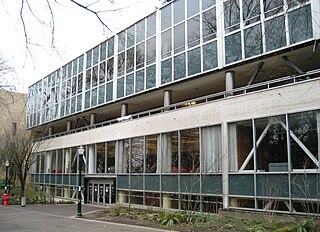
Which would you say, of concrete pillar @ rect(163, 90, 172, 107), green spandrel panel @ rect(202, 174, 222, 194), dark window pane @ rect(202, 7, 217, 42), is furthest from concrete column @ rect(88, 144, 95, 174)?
dark window pane @ rect(202, 7, 217, 42)

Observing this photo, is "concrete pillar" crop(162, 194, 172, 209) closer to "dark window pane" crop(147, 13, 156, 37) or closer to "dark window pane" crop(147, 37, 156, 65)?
"dark window pane" crop(147, 37, 156, 65)

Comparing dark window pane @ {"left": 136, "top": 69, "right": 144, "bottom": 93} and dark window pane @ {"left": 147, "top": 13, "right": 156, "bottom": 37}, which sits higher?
dark window pane @ {"left": 147, "top": 13, "right": 156, "bottom": 37}

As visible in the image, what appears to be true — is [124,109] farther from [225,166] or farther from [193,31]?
[225,166]

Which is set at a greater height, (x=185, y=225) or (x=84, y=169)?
(x=84, y=169)

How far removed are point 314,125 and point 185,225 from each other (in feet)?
21.9

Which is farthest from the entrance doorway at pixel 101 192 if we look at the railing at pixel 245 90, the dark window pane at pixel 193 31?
the dark window pane at pixel 193 31

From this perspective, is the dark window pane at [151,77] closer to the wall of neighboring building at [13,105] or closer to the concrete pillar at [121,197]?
the concrete pillar at [121,197]

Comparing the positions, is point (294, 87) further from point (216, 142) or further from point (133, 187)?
point (133, 187)

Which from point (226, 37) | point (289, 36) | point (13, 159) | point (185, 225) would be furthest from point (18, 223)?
point (13, 159)

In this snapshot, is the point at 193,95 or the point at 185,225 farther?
the point at 193,95

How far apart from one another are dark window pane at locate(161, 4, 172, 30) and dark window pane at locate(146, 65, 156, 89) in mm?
2757

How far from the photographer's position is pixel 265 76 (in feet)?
70.9

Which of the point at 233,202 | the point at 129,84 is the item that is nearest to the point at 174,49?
the point at 129,84

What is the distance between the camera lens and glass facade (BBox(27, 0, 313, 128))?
55.3 ft
